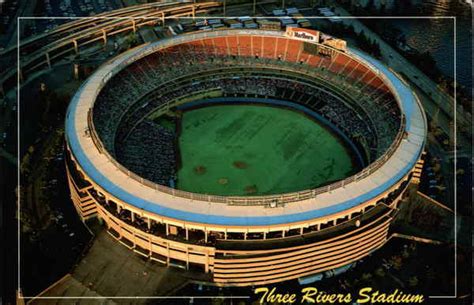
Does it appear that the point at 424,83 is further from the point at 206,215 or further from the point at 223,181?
the point at 206,215

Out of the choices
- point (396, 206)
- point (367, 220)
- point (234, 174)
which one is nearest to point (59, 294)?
point (234, 174)

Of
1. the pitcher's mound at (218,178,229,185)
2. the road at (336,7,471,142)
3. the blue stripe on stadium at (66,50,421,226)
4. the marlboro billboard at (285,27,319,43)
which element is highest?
the marlboro billboard at (285,27,319,43)

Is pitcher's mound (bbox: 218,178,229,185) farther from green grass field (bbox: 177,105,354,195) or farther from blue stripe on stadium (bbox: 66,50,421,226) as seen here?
blue stripe on stadium (bbox: 66,50,421,226)

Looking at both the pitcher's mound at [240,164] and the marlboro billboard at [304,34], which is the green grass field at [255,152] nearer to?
the pitcher's mound at [240,164]

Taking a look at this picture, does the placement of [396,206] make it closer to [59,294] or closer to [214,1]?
[59,294]

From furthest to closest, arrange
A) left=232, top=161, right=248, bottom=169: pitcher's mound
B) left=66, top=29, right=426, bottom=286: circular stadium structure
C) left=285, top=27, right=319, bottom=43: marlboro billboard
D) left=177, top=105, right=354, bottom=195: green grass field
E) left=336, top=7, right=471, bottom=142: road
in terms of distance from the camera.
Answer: left=285, top=27, right=319, bottom=43: marlboro billboard, left=336, top=7, right=471, bottom=142: road, left=232, top=161, right=248, bottom=169: pitcher's mound, left=177, top=105, right=354, bottom=195: green grass field, left=66, top=29, right=426, bottom=286: circular stadium structure

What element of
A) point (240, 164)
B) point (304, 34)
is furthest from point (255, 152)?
point (304, 34)

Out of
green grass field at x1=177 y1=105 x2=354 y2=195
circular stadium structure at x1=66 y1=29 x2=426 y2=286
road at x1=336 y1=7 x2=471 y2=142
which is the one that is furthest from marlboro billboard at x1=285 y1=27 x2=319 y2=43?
road at x1=336 y1=7 x2=471 y2=142
